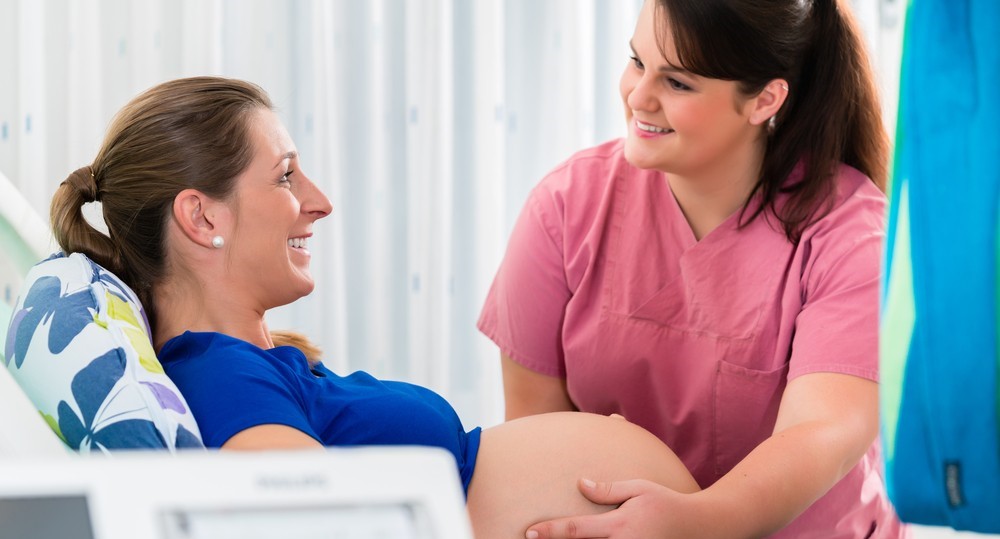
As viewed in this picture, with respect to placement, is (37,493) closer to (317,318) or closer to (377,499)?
(377,499)

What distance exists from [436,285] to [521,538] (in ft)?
4.52

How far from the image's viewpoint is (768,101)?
1629 millimetres

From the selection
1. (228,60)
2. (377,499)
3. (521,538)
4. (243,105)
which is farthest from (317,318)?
(377,499)

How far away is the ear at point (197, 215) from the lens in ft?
4.30

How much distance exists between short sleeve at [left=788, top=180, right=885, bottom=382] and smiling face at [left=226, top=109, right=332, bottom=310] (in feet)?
2.25

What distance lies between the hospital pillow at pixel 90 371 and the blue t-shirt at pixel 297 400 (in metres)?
0.05

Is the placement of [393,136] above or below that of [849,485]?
above

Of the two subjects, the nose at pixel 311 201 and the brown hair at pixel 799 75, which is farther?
the brown hair at pixel 799 75

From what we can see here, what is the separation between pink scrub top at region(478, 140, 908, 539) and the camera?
1521 millimetres

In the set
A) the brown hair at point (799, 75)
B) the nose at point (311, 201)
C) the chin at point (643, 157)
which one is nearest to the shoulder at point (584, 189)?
the chin at point (643, 157)

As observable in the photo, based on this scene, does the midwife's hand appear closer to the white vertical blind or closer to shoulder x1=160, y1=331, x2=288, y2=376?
shoulder x1=160, y1=331, x2=288, y2=376

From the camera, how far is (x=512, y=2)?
266cm

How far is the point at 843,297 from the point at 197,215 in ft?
2.85

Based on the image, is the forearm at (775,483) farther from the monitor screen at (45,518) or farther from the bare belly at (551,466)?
the monitor screen at (45,518)
